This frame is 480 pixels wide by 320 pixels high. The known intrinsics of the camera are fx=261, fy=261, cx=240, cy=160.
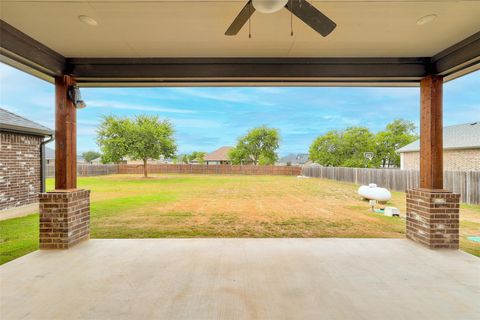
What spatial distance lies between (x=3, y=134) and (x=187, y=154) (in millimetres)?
56816

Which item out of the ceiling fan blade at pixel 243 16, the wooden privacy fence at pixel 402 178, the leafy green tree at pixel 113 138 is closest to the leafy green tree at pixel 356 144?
the wooden privacy fence at pixel 402 178

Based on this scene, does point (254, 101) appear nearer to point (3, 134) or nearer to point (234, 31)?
point (3, 134)

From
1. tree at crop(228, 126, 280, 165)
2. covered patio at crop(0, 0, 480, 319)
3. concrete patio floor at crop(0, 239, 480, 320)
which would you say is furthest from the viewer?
tree at crop(228, 126, 280, 165)

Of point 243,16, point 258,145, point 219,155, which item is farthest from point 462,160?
point 219,155

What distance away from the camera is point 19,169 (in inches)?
285

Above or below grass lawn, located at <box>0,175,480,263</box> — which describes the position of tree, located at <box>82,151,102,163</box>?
above

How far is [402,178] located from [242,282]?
469 inches

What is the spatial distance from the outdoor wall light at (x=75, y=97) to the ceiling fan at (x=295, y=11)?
9.34 feet

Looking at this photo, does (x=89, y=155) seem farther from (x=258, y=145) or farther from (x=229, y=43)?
(x=229, y=43)

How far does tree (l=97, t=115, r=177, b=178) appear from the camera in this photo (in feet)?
61.2

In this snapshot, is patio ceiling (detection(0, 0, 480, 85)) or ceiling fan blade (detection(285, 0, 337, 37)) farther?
patio ceiling (detection(0, 0, 480, 85))

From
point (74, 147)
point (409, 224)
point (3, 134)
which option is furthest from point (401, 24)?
point (3, 134)

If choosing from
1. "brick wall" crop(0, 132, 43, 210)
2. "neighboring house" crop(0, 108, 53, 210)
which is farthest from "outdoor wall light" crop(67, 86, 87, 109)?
"brick wall" crop(0, 132, 43, 210)

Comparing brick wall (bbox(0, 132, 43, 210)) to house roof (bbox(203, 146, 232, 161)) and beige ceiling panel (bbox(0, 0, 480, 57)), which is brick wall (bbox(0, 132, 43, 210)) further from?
house roof (bbox(203, 146, 232, 161))
